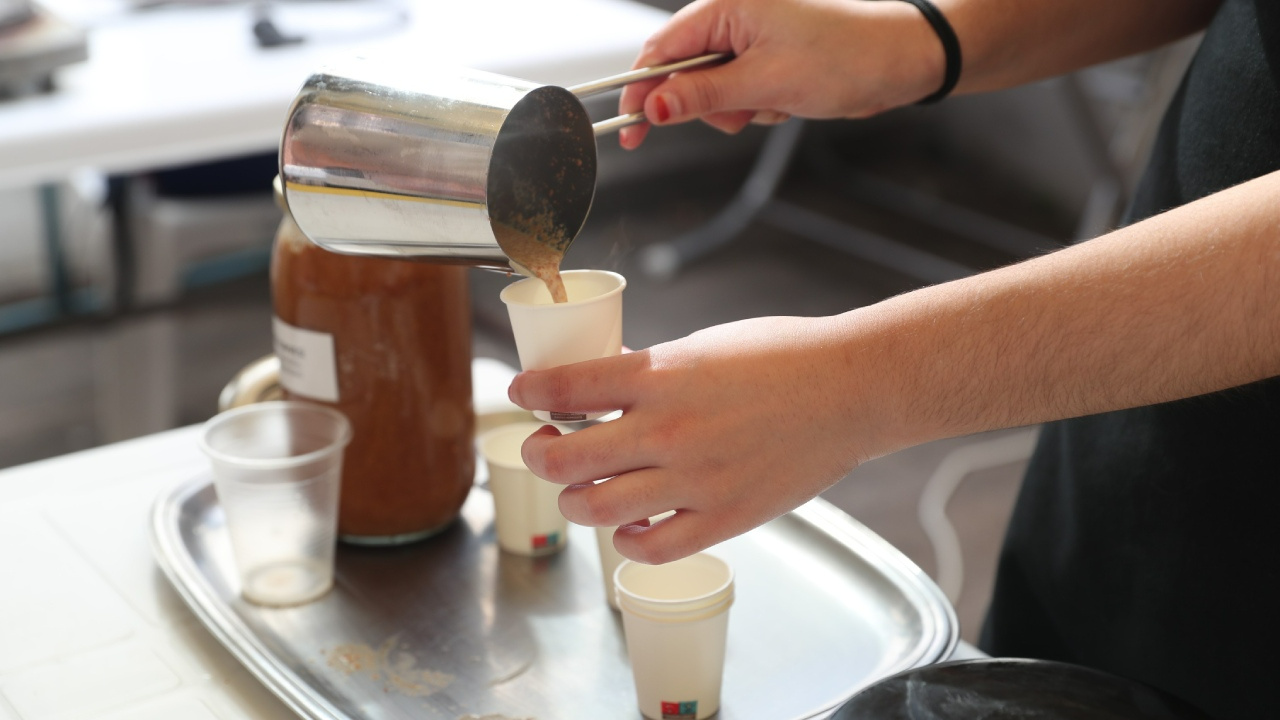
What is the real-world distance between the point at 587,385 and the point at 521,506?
1.04ft

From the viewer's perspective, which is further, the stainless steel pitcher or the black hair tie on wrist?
the black hair tie on wrist

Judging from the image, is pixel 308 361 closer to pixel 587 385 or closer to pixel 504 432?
pixel 504 432

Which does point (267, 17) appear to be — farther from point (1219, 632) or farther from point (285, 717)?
point (1219, 632)

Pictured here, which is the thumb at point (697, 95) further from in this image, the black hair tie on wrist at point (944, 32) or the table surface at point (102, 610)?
the table surface at point (102, 610)

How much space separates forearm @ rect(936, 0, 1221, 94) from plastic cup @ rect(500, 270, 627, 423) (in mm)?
456

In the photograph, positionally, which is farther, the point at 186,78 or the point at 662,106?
the point at 186,78

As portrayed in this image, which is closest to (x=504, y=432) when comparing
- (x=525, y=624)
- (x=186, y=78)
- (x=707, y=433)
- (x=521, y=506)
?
(x=521, y=506)

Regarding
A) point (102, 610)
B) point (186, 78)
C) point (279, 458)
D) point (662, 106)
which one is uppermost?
point (662, 106)

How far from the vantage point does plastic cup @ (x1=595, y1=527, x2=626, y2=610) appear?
35.7 inches

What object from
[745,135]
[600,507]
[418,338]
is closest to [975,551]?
[418,338]

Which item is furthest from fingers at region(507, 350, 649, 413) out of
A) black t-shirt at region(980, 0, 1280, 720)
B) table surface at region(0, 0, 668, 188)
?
table surface at region(0, 0, 668, 188)

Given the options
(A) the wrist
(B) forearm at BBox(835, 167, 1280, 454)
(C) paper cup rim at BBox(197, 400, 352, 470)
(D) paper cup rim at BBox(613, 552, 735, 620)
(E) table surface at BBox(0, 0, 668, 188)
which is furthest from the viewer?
(E) table surface at BBox(0, 0, 668, 188)

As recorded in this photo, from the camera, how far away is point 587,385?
2.23 feet

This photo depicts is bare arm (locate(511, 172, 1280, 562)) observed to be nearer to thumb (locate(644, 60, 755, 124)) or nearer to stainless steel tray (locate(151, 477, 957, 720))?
stainless steel tray (locate(151, 477, 957, 720))
